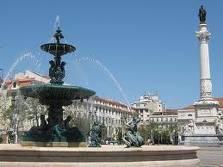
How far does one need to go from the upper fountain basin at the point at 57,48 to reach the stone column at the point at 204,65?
3655 cm

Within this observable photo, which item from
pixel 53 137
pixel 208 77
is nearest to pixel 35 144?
pixel 53 137

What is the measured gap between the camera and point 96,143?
67.1ft

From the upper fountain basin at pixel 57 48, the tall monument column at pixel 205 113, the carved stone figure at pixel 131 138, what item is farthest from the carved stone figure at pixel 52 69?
the tall monument column at pixel 205 113

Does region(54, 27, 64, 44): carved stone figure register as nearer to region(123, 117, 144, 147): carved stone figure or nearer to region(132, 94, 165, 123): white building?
region(123, 117, 144, 147): carved stone figure

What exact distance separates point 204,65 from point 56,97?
3955 centimetres

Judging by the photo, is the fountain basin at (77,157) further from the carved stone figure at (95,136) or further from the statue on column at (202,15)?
the statue on column at (202,15)

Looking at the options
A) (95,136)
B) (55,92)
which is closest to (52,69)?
(55,92)

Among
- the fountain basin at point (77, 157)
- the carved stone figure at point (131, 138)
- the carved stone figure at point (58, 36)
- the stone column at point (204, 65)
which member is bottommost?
the fountain basin at point (77, 157)

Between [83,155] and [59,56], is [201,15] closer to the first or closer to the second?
[59,56]

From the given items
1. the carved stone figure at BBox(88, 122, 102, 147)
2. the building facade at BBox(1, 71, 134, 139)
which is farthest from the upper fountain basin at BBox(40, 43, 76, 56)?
the building facade at BBox(1, 71, 134, 139)

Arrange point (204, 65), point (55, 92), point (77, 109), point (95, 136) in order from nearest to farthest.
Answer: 1. point (55, 92)
2. point (95, 136)
3. point (77, 109)
4. point (204, 65)

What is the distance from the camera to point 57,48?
20016mm

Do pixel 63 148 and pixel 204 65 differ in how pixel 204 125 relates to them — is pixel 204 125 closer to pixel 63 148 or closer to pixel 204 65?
pixel 204 65

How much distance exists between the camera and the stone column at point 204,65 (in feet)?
179
